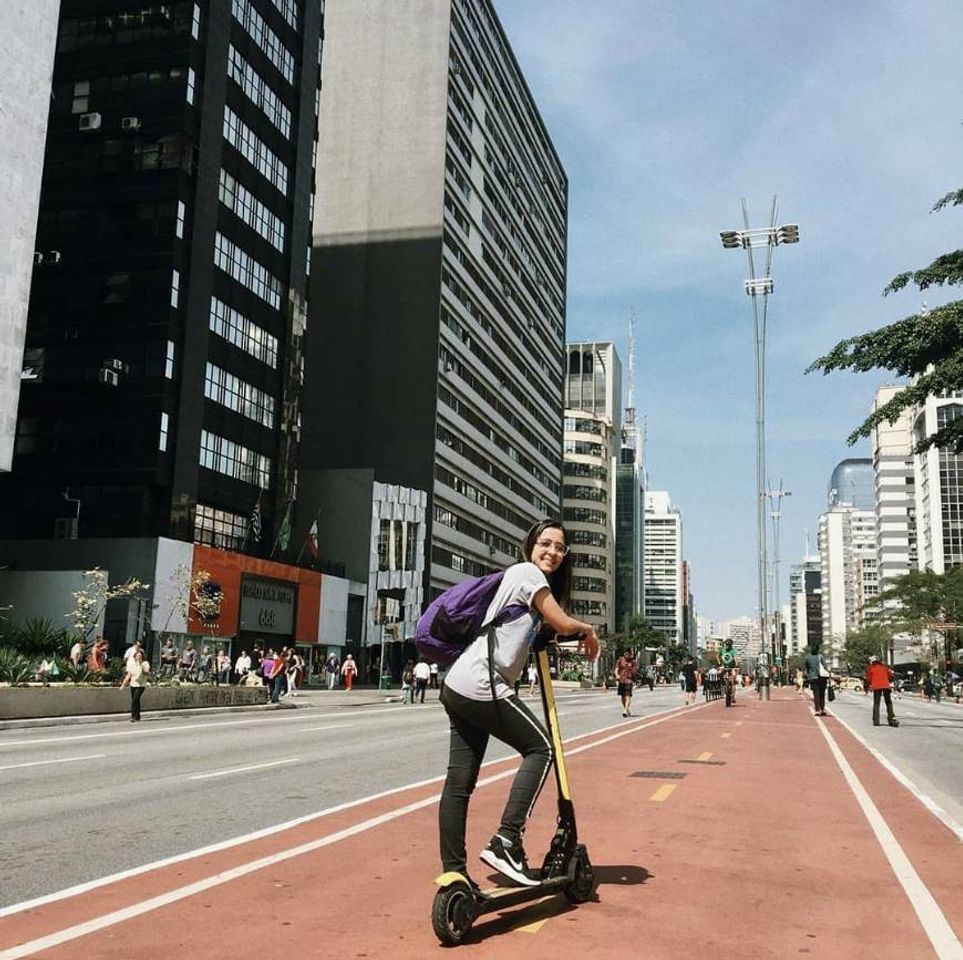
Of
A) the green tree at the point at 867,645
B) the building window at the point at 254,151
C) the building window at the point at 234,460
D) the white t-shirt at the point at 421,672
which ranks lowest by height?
the white t-shirt at the point at 421,672

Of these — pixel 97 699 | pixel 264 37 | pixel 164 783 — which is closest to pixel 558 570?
pixel 164 783

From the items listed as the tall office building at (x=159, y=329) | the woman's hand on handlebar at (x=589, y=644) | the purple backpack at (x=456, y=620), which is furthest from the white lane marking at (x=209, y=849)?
the tall office building at (x=159, y=329)

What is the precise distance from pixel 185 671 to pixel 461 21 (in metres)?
59.9

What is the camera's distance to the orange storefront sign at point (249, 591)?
46.7m

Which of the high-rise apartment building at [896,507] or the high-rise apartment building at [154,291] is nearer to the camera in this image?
the high-rise apartment building at [154,291]

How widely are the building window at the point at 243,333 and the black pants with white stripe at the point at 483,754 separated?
48.2 metres

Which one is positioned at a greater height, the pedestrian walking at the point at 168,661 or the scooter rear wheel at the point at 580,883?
the pedestrian walking at the point at 168,661

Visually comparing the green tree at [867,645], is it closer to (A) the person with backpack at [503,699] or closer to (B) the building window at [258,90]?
(B) the building window at [258,90]

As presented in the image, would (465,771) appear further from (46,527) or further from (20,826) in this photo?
(46,527)

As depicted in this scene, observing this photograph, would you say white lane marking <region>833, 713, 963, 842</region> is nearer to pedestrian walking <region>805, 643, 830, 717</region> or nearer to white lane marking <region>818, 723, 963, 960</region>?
white lane marking <region>818, 723, 963, 960</region>

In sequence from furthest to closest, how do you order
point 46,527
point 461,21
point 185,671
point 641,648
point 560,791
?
point 641,648 → point 461,21 → point 46,527 → point 185,671 → point 560,791

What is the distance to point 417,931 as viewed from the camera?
493 centimetres

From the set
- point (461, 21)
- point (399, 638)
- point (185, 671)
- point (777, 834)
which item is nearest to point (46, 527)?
point (185, 671)

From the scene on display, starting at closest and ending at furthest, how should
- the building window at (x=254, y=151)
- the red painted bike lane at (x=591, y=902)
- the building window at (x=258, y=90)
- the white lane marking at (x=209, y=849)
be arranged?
the red painted bike lane at (x=591, y=902), the white lane marking at (x=209, y=849), the building window at (x=254, y=151), the building window at (x=258, y=90)
